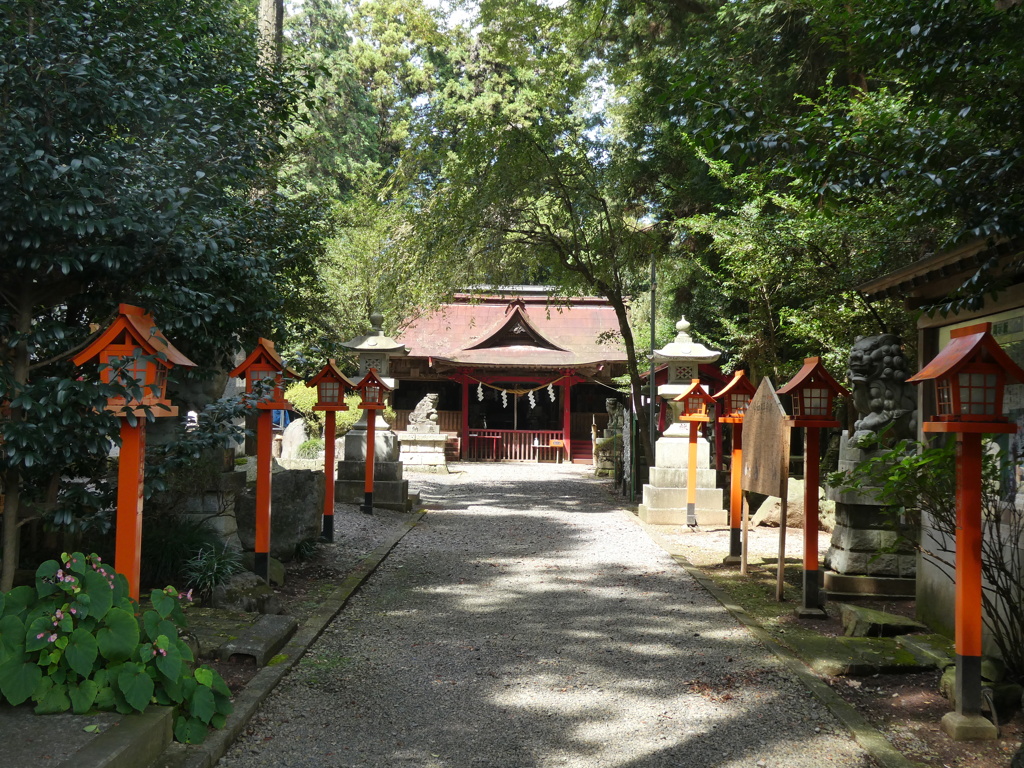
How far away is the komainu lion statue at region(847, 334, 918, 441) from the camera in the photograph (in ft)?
22.8

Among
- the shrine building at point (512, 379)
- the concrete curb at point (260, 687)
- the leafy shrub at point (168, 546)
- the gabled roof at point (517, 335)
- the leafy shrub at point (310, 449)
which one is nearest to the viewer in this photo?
the concrete curb at point (260, 687)

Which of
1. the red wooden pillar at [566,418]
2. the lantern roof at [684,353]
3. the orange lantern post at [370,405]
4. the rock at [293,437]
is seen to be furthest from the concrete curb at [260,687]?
the red wooden pillar at [566,418]

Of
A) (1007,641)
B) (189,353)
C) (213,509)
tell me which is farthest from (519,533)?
(1007,641)

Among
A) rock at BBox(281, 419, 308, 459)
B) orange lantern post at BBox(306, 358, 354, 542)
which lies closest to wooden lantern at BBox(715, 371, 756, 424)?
orange lantern post at BBox(306, 358, 354, 542)

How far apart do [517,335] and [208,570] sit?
1970 cm

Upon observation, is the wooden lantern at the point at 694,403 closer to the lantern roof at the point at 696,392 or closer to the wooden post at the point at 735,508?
the lantern roof at the point at 696,392

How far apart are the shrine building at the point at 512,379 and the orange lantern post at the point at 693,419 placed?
11160 mm

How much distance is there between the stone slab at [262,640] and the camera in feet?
16.7

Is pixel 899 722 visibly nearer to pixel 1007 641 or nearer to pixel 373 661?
pixel 1007 641

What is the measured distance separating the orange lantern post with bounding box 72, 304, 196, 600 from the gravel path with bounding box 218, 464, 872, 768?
3.82 feet

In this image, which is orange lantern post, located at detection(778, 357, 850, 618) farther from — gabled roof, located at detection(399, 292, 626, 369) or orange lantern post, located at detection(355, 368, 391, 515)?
gabled roof, located at detection(399, 292, 626, 369)

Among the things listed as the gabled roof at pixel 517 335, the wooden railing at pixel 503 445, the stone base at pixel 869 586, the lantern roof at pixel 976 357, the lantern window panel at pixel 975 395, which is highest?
the gabled roof at pixel 517 335

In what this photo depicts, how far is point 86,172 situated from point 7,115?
18.3 inches

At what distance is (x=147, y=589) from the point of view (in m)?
6.35
